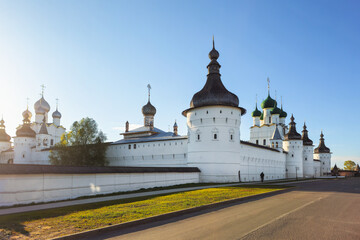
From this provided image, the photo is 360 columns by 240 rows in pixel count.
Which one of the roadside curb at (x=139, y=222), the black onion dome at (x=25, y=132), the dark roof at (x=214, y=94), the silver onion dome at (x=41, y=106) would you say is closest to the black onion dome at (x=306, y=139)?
the dark roof at (x=214, y=94)

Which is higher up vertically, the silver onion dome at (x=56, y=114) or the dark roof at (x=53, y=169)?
the silver onion dome at (x=56, y=114)

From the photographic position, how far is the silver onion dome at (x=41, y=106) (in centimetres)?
6322

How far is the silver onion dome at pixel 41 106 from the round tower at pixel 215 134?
148 feet

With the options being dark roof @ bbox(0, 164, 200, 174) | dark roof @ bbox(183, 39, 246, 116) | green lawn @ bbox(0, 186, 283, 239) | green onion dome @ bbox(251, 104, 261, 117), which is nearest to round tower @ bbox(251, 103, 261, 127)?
green onion dome @ bbox(251, 104, 261, 117)

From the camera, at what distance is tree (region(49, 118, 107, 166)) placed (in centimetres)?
3595

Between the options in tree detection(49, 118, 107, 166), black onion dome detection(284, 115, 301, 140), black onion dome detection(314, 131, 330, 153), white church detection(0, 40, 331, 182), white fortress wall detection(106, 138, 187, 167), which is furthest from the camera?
black onion dome detection(314, 131, 330, 153)

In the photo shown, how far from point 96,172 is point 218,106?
1658cm

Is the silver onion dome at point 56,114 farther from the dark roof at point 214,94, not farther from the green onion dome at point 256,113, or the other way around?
the green onion dome at point 256,113

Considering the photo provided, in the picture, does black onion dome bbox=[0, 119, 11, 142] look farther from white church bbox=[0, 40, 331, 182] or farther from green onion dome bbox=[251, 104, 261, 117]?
green onion dome bbox=[251, 104, 261, 117]

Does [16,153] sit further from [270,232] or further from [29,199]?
[270,232]

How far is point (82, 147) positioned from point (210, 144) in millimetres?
17132

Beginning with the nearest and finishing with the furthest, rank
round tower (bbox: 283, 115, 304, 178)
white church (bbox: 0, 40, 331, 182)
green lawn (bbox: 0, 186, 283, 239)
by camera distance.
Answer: green lawn (bbox: 0, 186, 283, 239)
white church (bbox: 0, 40, 331, 182)
round tower (bbox: 283, 115, 304, 178)

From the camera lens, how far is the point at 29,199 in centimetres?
1332

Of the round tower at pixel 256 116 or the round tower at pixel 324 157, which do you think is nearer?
the round tower at pixel 256 116
